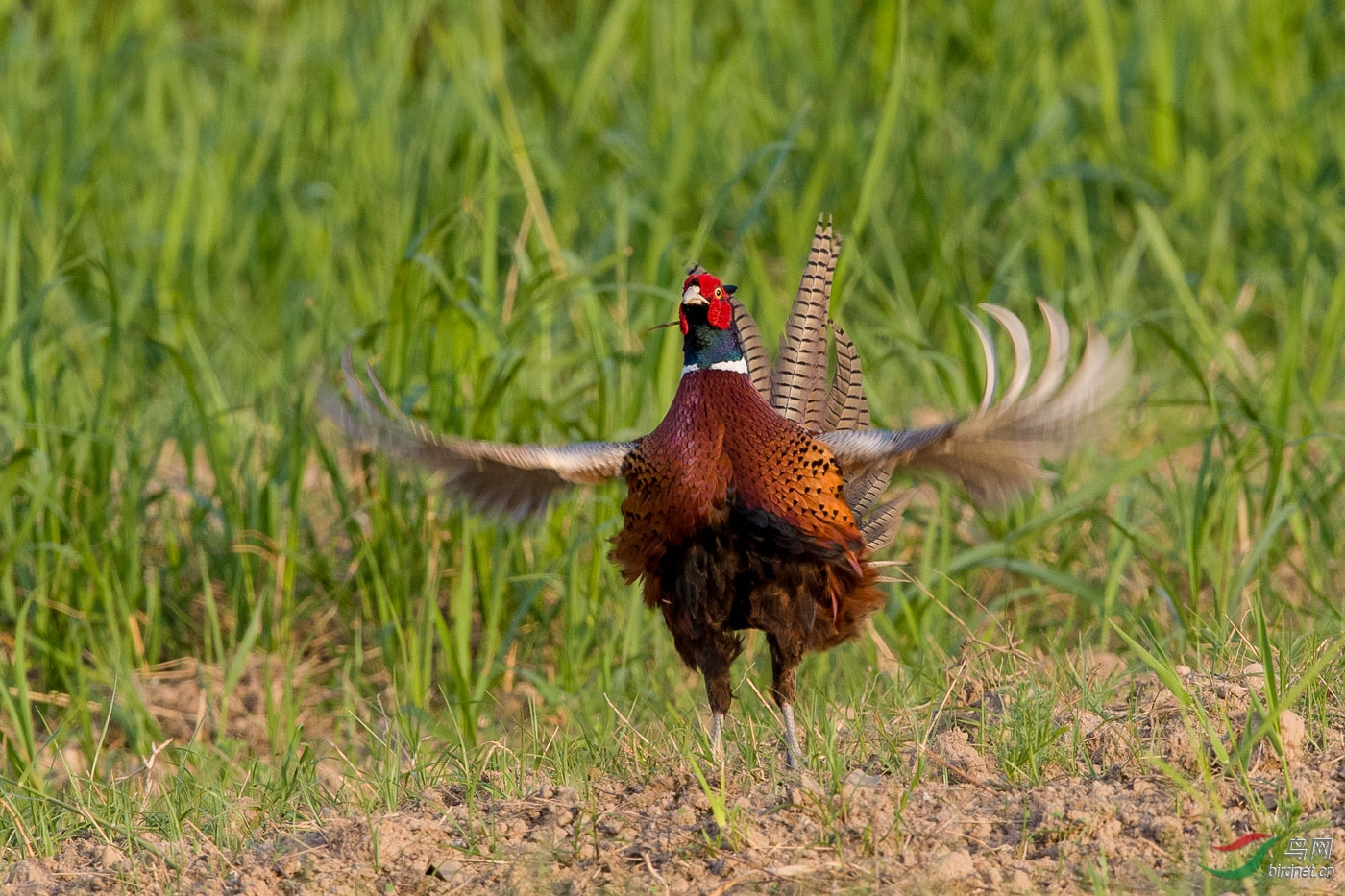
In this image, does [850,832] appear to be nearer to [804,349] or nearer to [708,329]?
[708,329]

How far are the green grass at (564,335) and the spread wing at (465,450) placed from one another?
48 cm

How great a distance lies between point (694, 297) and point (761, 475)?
464 millimetres

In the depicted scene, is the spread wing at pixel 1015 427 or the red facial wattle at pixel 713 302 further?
the red facial wattle at pixel 713 302

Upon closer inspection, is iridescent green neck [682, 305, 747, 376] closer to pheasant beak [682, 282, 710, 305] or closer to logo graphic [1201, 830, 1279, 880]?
pheasant beak [682, 282, 710, 305]

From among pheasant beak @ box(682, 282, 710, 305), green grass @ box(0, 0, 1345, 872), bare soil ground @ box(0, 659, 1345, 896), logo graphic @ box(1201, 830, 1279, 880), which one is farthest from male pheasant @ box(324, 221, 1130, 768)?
logo graphic @ box(1201, 830, 1279, 880)

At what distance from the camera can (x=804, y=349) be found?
3.88 m

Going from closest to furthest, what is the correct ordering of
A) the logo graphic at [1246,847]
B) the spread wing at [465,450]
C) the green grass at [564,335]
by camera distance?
the logo graphic at [1246,847] < the spread wing at [465,450] < the green grass at [564,335]

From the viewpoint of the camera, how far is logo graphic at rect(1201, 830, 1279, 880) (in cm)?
255

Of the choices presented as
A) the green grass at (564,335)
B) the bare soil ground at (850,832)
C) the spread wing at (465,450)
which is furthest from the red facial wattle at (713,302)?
the bare soil ground at (850,832)

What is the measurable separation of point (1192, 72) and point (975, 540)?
2.65 m

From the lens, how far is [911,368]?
6023mm

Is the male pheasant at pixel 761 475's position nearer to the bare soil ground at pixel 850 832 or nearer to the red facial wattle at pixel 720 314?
the red facial wattle at pixel 720 314

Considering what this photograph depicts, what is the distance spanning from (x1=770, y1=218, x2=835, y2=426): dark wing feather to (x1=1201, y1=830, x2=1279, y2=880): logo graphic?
1.54m

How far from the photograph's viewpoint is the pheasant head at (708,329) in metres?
3.44
